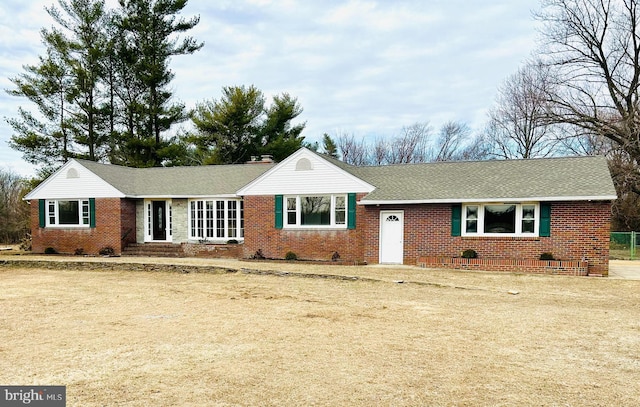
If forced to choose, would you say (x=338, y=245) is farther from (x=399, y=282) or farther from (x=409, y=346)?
(x=409, y=346)

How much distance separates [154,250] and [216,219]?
3.13m

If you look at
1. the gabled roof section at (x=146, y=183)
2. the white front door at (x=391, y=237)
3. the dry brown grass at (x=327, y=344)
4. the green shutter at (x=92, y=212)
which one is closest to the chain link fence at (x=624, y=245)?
the dry brown grass at (x=327, y=344)

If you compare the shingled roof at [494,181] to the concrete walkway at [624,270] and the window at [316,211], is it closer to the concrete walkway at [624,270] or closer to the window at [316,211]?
the window at [316,211]

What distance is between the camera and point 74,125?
1220 inches

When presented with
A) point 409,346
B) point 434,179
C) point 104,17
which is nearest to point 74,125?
point 104,17

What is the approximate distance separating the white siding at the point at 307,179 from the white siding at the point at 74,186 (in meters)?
7.52

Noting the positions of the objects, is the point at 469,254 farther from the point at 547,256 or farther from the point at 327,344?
the point at 327,344

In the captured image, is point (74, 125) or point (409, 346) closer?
point (409, 346)

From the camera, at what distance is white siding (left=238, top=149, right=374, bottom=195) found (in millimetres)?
16922

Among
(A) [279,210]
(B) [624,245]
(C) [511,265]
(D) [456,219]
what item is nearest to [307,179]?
(A) [279,210]

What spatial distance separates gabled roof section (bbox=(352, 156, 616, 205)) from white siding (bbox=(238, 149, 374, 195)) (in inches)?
39.3

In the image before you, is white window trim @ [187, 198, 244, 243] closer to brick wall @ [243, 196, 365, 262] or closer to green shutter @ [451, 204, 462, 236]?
brick wall @ [243, 196, 365, 262]

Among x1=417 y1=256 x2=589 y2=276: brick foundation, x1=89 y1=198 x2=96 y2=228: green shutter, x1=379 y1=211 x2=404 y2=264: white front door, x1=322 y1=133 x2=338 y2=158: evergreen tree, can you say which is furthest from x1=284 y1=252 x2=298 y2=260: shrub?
x1=322 y1=133 x2=338 y2=158: evergreen tree

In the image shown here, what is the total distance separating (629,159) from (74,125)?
36.8m
